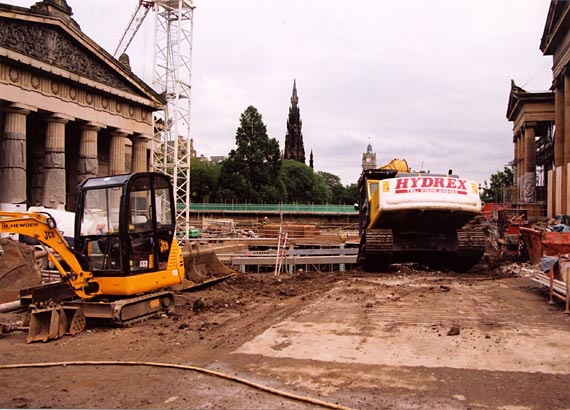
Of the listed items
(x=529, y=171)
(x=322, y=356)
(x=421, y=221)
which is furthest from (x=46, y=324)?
(x=529, y=171)

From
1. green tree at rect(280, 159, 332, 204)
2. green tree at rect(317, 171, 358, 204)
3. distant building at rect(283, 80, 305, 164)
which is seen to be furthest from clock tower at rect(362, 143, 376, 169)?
green tree at rect(280, 159, 332, 204)

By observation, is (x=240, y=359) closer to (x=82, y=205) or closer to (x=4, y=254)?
(x=82, y=205)

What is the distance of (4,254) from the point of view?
437 inches

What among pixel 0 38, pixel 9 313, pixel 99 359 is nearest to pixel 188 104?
pixel 0 38

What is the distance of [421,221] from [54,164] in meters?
20.6

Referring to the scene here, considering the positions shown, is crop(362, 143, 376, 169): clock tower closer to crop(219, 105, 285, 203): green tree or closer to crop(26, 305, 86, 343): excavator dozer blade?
crop(219, 105, 285, 203): green tree

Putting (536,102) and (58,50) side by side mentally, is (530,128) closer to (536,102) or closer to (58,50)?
(536,102)

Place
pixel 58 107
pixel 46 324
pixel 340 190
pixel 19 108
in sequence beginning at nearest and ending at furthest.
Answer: pixel 46 324 < pixel 19 108 < pixel 58 107 < pixel 340 190

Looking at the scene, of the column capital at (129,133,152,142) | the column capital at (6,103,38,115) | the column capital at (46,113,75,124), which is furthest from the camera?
the column capital at (129,133,152,142)

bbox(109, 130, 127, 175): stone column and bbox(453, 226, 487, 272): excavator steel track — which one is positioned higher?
bbox(109, 130, 127, 175): stone column

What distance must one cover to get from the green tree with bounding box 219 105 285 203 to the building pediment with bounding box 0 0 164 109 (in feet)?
111

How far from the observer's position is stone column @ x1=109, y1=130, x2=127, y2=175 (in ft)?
106

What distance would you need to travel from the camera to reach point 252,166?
68438 millimetres

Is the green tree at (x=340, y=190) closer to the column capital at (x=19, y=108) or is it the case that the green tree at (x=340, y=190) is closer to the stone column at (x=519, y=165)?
the stone column at (x=519, y=165)
